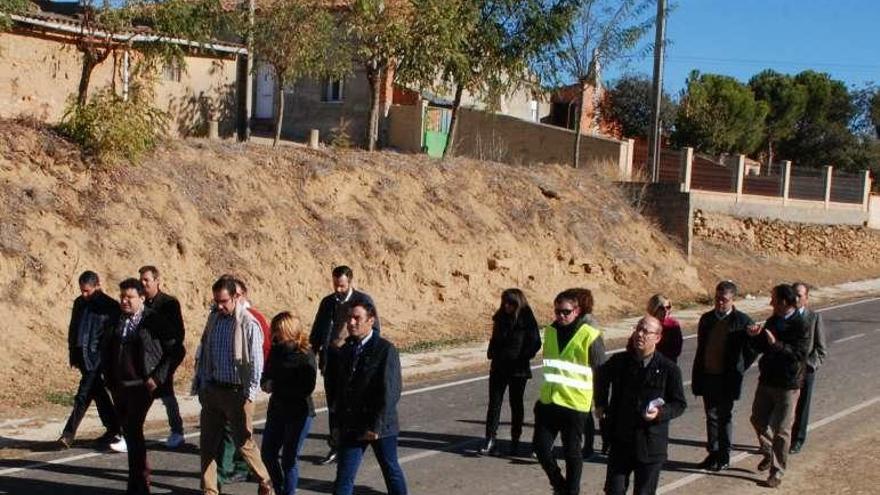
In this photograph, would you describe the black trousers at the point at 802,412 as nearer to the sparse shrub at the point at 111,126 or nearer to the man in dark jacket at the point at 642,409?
the man in dark jacket at the point at 642,409

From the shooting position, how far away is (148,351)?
9375 mm

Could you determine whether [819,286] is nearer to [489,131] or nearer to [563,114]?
[489,131]

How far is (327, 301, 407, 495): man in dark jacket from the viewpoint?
8.24 metres

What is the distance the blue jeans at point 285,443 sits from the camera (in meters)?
8.99

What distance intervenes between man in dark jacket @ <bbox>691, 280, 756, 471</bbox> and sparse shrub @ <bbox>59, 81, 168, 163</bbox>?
11.4 metres

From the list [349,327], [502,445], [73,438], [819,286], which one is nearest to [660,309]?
[502,445]

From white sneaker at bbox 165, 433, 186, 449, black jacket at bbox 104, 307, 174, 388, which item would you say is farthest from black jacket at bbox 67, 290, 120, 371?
black jacket at bbox 104, 307, 174, 388

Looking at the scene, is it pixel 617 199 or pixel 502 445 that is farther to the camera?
pixel 617 199

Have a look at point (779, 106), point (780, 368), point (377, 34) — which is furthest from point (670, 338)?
point (779, 106)

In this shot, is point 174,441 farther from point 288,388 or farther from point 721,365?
point 721,365

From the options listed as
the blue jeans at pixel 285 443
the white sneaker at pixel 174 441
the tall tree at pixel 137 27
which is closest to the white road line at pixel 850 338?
the tall tree at pixel 137 27

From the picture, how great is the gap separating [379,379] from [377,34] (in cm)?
2134

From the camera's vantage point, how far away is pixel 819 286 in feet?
118

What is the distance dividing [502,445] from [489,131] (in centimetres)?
3017
